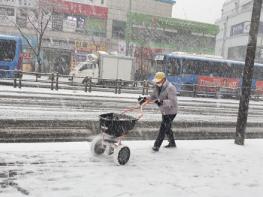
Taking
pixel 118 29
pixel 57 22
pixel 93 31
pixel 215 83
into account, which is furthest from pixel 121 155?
pixel 118 29

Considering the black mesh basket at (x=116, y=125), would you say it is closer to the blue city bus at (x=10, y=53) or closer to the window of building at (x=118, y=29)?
the blue city bus at (x=10, y=53)

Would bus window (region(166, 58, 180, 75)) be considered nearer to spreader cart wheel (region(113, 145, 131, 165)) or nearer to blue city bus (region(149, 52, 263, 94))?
blue city bus (region(149, 52, 263, 94))

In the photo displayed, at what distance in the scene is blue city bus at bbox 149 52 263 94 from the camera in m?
31.5

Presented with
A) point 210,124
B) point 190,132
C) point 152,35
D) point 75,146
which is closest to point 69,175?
point 75,146

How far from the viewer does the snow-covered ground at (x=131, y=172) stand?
20.9 feet

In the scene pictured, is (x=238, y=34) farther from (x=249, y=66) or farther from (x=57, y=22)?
(x=249, y=66)

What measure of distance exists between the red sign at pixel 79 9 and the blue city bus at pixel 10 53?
55.8ft

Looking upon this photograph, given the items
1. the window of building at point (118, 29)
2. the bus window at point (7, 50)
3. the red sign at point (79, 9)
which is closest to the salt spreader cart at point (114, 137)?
the bus window at point (7, 50)

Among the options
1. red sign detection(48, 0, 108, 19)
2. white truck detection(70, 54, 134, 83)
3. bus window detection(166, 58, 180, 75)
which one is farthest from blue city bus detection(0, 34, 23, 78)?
red sign detection(48, 0, 108, 19)

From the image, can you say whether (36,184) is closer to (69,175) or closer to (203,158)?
(69,175)

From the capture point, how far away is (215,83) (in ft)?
109

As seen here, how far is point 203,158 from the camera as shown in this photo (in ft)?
29.3

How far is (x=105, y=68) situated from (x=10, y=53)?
27.7 feet

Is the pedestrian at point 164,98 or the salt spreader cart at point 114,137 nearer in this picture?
the salt spreader cart at point 114,137
